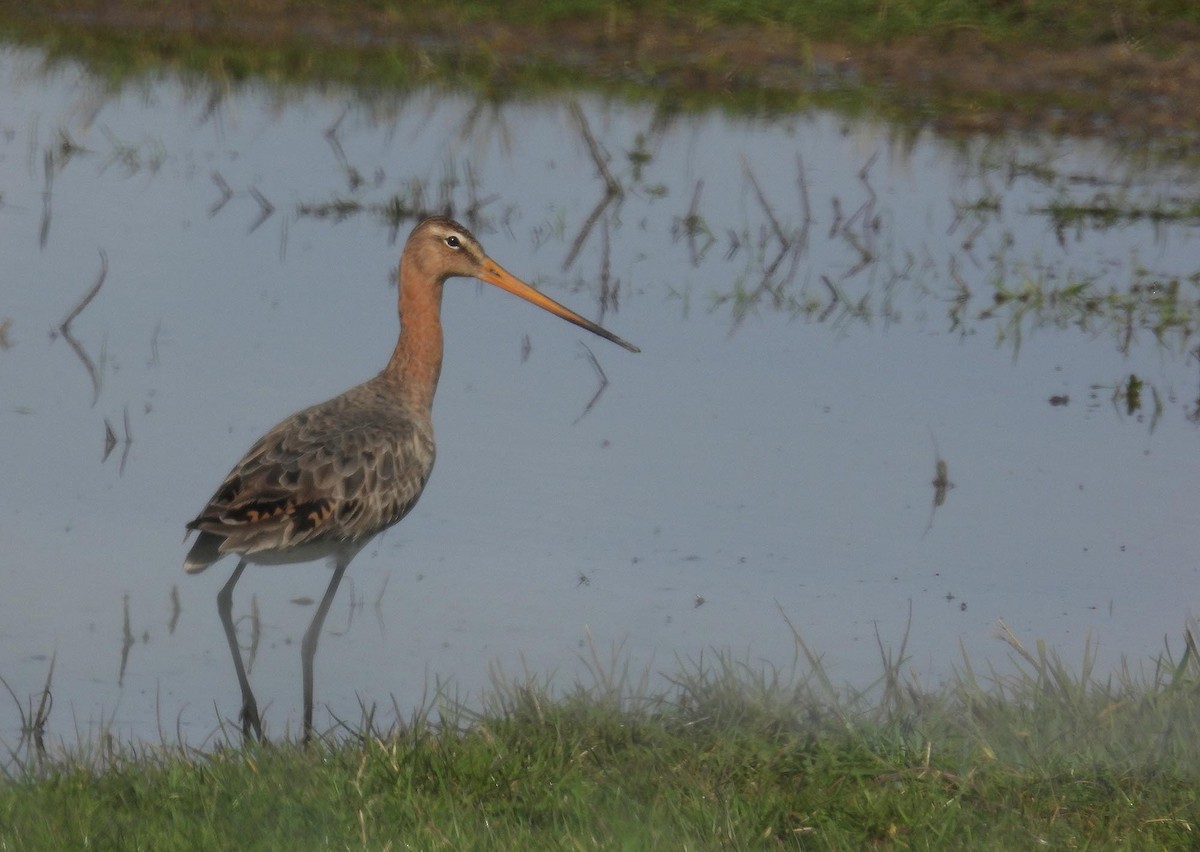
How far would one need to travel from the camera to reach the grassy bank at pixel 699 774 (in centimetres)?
467

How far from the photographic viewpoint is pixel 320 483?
20.9 ft

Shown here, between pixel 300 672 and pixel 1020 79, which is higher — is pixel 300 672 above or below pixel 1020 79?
below

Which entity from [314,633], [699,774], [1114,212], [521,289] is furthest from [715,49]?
[699,774]

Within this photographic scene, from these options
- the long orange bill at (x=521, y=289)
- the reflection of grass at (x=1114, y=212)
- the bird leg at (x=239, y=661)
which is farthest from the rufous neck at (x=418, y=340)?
the reflection of grass at (x=1114, y=212)

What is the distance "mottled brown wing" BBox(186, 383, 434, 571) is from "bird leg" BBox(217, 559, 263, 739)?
17 centimetres

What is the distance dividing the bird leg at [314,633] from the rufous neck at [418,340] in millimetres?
776

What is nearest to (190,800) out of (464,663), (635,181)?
(464,663)

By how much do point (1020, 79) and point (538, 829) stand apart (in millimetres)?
11593

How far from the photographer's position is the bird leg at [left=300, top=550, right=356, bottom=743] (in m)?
5.94

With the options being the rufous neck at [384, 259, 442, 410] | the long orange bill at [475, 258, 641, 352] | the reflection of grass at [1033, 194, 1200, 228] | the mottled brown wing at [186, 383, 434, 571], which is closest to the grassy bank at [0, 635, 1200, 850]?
the mottled brown wing at [186, 383, 434, 571]

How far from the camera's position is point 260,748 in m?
5.05

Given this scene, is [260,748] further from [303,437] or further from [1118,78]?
[1118,78]

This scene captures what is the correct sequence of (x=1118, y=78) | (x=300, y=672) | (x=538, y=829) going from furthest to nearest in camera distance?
(x=1118, y=78) → (x=300, y=672) → (x=538, y=829)

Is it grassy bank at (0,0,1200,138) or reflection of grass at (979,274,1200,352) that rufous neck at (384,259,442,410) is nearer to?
reflection of grass at (979,274,1200,352)
